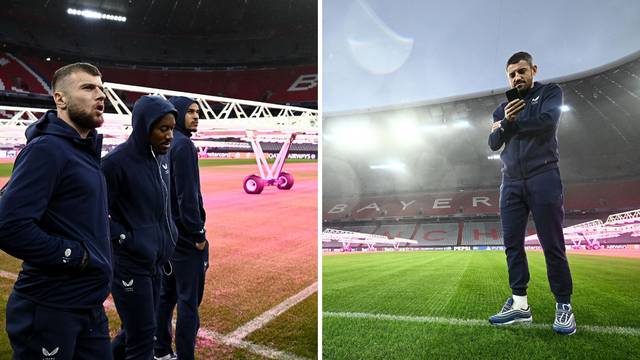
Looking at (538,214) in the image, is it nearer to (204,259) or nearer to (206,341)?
(204,259)

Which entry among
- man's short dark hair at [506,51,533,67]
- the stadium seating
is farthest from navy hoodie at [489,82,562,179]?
the stadium seating

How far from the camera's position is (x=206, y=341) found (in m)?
1.70

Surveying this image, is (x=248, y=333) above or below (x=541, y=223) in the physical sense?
below

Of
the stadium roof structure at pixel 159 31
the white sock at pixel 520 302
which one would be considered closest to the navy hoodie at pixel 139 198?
the stadium roof structure at pixel 159 31

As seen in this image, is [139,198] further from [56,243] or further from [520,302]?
[520,302]

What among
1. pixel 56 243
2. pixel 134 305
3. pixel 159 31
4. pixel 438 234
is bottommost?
pixel 134 305

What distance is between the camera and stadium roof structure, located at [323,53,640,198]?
165 centimetres

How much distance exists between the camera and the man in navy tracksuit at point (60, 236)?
887mm

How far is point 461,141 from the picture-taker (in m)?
1.96

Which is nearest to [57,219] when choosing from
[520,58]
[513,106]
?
[513,106]

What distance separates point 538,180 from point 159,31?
2079 millimetres

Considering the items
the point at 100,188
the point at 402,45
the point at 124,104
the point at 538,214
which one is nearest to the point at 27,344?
the point at 100,188

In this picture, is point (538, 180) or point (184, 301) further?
point (538, 180)

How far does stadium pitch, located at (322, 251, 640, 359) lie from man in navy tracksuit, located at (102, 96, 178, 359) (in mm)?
1031
